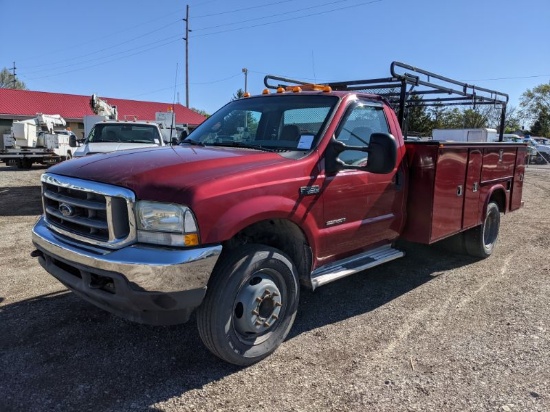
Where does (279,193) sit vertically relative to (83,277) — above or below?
above

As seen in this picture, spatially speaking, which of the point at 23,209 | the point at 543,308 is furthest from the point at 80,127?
the point at 543,308

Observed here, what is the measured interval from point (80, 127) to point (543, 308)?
3834 cm

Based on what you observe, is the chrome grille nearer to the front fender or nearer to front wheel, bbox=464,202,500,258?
the front fender

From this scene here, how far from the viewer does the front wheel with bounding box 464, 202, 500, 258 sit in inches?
227

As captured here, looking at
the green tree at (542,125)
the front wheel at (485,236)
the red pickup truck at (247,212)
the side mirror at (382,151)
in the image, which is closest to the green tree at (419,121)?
the front wheel at (485,236)

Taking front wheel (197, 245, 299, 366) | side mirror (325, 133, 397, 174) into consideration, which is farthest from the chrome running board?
side mirror (325, 133, 397, 174)

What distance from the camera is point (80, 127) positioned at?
3662 cm

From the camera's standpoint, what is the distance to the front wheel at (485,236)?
18.9 feet

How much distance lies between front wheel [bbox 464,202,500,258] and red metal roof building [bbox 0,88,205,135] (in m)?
29.0

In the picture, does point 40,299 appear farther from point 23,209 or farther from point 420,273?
point 23,209

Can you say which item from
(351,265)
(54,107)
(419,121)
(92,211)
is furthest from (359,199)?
(54,107)

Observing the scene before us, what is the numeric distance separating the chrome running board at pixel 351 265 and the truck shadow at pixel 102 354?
501 mm

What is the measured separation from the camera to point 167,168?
9.45 feet

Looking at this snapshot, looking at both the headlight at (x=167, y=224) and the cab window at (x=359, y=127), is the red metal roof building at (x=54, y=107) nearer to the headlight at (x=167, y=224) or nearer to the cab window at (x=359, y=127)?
the cab window at (x=359, y=127)
